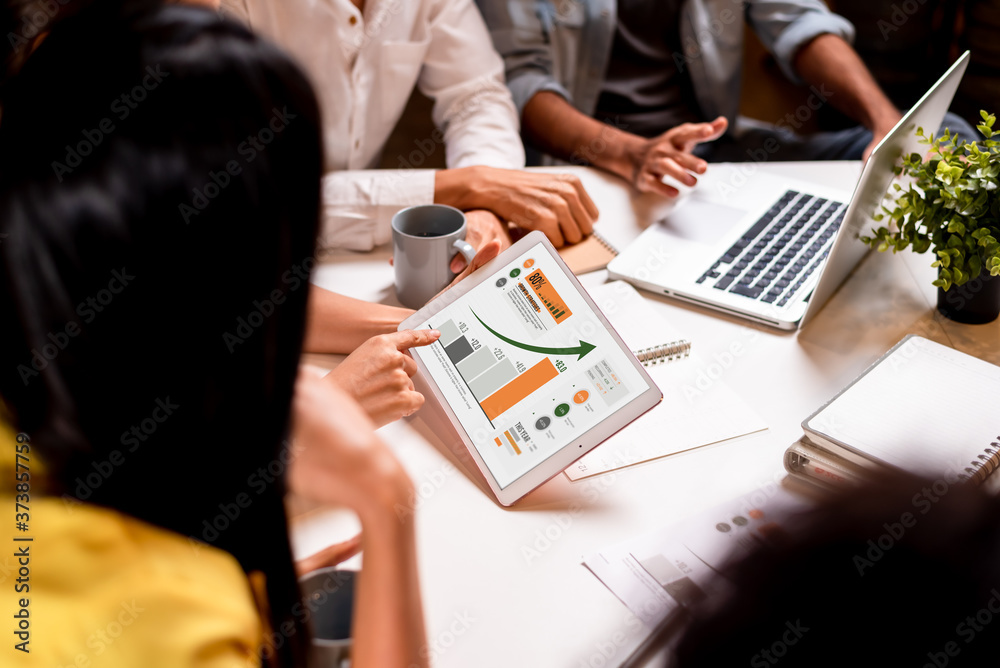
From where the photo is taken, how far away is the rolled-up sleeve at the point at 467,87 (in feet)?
4.63

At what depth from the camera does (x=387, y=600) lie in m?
0.56

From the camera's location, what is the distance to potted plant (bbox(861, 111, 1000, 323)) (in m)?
0.89

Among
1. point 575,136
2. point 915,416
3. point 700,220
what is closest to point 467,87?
point 575,136

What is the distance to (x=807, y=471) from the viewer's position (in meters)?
0.77

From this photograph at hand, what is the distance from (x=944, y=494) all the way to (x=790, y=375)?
0.55 metres

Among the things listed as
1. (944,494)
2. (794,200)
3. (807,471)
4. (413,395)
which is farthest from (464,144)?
(944,494)

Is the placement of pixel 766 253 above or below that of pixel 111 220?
below

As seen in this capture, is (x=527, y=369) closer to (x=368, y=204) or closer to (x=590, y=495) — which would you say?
(x=590, y=495)

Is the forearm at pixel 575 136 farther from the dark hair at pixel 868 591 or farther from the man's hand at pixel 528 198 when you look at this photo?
the dark hair at pixel 868 591

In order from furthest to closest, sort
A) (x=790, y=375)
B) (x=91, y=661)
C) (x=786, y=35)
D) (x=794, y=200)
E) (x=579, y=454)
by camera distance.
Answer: (x=786, y=35), (x=794, y=200), (x=790, y=375), (x=579, y=454), (x=91, y=661)

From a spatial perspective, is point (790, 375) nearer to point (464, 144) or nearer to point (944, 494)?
point (944, 494)

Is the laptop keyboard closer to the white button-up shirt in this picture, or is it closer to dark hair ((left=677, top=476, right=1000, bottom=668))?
the white button-up shirt

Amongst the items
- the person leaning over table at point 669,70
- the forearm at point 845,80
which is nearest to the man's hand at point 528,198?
the person leaning over table at point 669,70

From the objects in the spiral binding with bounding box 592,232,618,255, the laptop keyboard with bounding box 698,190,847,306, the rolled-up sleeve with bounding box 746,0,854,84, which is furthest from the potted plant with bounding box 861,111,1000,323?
the rolled-up sleeve with bounding box 746,0,854,84
